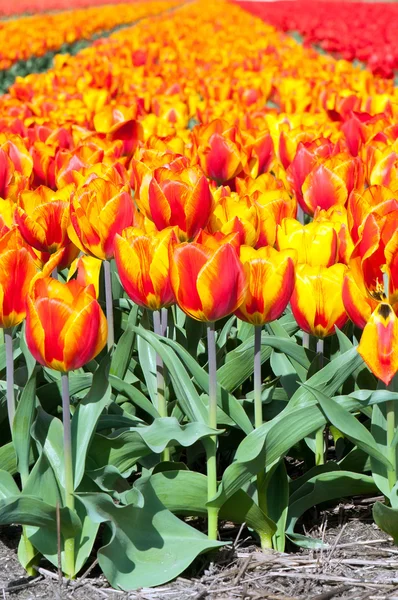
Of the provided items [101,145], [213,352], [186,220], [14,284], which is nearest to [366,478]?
[213,352]

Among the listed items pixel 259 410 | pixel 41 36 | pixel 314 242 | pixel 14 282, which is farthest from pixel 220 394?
pixel 41 36

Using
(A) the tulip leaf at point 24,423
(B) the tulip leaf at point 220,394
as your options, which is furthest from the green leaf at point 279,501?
(A) the tulip leaf at point 24,423

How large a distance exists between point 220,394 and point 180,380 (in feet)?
0.52

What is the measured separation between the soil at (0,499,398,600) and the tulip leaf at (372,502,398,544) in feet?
0.17

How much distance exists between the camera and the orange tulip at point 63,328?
167 centimetres

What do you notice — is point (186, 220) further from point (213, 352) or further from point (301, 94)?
point (301, 94)

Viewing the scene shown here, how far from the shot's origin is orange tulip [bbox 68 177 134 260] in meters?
2.12

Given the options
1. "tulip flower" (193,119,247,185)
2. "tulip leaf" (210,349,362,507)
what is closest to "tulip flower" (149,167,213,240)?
"tulip leaf" (210,349,362,507)

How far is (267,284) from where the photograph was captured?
6.04 ft

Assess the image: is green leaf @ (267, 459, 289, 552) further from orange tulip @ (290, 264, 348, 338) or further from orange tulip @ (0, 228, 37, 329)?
orange tulip @ (0, 228, 37, 329)

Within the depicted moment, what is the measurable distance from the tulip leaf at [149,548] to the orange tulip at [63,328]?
14.6 inches

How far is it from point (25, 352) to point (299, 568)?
0.83 metres

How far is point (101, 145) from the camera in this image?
3.35 m

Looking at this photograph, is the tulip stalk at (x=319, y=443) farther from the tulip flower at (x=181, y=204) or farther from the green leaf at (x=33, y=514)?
the green leaf at (x=33, y=514)
